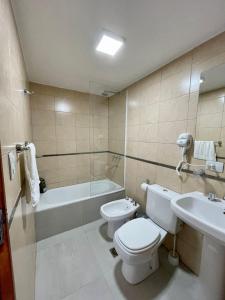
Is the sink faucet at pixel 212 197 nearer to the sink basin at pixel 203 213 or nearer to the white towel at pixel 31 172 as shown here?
the sink basin at pixel 203 213

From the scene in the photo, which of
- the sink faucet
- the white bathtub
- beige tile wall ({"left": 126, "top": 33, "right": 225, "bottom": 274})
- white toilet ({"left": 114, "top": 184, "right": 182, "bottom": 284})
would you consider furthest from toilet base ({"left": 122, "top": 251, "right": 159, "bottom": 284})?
the white bathtub

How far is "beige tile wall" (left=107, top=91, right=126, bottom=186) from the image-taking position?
2630 millimetres

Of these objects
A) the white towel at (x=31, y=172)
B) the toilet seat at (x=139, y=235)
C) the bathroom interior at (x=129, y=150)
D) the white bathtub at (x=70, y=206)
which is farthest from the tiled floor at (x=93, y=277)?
the white towel at (x=31, y=172)

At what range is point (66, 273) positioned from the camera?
146 cm

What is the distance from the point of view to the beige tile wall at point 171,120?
134 cm

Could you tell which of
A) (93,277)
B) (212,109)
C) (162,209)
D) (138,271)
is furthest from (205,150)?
(93,277)

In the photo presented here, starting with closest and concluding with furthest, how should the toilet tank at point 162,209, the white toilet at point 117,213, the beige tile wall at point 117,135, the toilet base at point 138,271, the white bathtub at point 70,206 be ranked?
the toilet base at point 138,271 → the toilet tank at point 162,209 → the white toilet at point 117,213 → the white bathtub at point 70,206 → the beige tile wall at point 117,135

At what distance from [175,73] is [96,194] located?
7.09 feet

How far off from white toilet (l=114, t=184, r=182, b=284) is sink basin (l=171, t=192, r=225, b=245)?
0.75ft

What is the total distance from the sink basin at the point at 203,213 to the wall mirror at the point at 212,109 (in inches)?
16.3

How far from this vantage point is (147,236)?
1384 millimetres

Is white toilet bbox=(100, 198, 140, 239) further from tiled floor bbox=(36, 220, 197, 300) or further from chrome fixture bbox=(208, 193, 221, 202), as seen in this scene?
chrome fixture bbox=(208, 193, 221, 202)

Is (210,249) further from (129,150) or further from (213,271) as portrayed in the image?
(129,150)

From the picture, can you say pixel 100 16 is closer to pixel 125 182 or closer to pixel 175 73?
pixel 175 73
